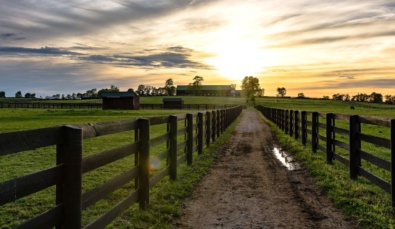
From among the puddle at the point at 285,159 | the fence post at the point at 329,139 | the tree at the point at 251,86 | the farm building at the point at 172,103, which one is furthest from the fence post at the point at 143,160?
the tree at the point at 251,86

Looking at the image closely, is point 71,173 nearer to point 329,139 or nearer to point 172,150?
point 172,150

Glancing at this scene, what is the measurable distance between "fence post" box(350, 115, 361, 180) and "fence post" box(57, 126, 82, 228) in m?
7.19

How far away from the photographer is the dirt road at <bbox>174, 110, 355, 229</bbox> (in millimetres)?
6055

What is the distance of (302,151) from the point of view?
14.2 metres

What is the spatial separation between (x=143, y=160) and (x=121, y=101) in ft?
253

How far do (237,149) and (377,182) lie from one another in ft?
27.1

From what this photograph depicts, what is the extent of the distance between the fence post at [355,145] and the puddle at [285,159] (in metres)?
2.05

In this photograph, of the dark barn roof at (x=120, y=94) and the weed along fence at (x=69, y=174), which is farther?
the dark barn roof at (x=120, y=94)

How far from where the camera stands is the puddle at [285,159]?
37.4 feet

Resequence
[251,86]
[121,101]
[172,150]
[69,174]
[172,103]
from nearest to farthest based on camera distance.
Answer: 1. [69,174]
2. [172,150]
3. [121,101]
4. [172,103]
5. [251,86]

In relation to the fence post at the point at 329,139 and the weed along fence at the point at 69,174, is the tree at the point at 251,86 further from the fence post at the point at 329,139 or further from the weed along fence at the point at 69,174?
the weed along fence at the point at 69,174

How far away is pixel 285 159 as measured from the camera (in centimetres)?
1283

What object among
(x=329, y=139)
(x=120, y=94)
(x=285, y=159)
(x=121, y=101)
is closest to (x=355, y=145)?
(x=329, y=139)

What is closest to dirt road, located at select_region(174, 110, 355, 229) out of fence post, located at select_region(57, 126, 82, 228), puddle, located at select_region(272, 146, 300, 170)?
puddle, located at select_region(272, 146, 300, 170)
